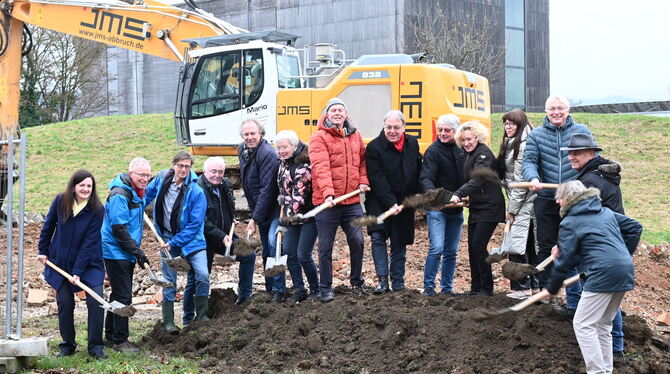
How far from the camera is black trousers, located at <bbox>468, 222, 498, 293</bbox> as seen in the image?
29.9 feet

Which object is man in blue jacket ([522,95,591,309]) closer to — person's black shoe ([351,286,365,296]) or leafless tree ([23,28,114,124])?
person's black shoe ([351,286,365,296])

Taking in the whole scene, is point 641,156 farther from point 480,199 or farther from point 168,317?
point 168,317

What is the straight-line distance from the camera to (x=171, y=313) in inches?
367

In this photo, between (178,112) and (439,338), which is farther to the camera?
(178,112)

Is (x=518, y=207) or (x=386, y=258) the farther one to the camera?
(x=386, y=258)

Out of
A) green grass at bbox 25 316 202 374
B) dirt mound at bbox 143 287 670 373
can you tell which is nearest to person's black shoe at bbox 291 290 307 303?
dirt mound at bbox 143 287 670 373

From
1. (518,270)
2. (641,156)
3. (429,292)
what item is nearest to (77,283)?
(429,292)

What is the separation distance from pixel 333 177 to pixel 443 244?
4.33ft

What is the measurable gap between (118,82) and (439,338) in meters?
37.5

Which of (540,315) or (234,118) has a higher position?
(234,118)

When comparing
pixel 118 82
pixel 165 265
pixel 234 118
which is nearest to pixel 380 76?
pixel 234 118

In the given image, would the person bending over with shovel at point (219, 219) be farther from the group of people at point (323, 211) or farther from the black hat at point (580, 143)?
the black hat at point (580, 143)

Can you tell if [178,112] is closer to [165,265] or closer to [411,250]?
[411,250]

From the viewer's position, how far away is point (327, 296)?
927cm
